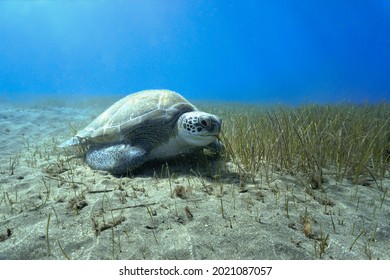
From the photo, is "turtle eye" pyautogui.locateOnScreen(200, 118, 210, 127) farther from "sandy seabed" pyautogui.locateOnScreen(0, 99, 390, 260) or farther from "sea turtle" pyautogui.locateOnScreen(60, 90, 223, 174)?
"sandy seabed" pyautogui.locateOnScreen(0, 99, 390, 260)

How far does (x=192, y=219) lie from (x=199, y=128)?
63.7 inches

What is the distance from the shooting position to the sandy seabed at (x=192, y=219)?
2.03 meters

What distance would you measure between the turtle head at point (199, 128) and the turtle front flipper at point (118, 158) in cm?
71

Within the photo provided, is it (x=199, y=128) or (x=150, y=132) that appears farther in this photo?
(x=150, y=132)

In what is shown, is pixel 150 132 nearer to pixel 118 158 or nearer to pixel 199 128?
pixel 118 158

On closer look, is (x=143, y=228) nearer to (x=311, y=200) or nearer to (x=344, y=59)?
(x=311, y=200)

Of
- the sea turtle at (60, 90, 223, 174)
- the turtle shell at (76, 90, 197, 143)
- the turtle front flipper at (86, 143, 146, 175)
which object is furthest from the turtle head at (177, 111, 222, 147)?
the turtle front flipper at (86, 143, 146, 175)

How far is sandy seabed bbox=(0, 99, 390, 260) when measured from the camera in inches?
→ 79.7

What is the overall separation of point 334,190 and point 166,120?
248 cm

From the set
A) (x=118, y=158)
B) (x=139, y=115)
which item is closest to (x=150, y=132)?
(x=139, y=115)

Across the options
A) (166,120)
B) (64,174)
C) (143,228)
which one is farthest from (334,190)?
(64,174)

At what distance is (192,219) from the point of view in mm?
2449

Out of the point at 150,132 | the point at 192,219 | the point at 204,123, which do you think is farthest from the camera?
the point at 150,132

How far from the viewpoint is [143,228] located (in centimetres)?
231
